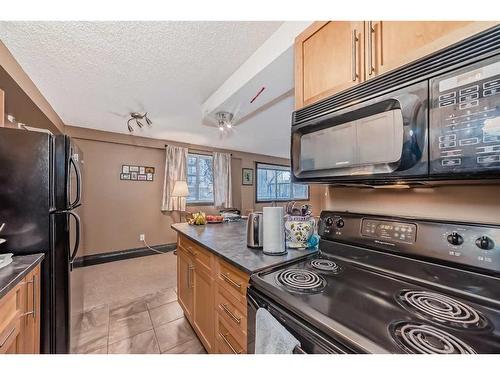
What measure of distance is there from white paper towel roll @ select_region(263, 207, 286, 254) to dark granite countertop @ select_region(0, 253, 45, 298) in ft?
3.87

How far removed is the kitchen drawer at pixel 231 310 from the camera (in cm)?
105

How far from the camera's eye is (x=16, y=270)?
105 cm

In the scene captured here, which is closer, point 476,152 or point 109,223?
point 476,152

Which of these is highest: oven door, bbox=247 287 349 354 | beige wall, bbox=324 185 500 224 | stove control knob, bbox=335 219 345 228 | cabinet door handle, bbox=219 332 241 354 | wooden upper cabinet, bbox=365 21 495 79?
wooden upper cabinet, bbox=365 21 495 79

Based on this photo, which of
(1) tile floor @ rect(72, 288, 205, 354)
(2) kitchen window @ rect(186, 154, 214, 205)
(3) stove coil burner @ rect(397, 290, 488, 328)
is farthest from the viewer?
(2) kitchen window @ rect(186, 154, 214, 205)

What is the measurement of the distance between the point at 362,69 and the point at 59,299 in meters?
2.18

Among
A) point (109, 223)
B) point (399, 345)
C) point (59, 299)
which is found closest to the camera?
point (399, 345)

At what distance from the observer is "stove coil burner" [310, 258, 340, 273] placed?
3.16 ft

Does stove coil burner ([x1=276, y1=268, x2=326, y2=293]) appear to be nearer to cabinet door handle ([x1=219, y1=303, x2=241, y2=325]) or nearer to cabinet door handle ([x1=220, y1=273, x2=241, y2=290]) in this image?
cabinet door handle ([x1=220, y1=273, x2=241, y2=290])

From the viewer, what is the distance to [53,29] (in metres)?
1.38

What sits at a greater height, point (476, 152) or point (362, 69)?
point (362, 69)

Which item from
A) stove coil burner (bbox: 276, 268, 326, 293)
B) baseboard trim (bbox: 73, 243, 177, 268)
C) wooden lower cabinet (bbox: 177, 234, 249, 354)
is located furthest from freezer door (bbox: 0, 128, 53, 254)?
baseboard trim (bbox: 73, 243, 177, 268)

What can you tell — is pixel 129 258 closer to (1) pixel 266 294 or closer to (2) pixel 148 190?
(2) pixel 148 190
